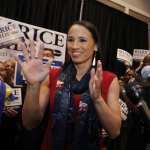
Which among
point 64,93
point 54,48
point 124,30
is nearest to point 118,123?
point 64,93

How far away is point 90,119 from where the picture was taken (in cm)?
129

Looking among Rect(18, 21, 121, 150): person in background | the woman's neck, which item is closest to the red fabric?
Rect(18, 21, 121, 150): person in background

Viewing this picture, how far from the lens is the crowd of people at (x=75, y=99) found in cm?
119

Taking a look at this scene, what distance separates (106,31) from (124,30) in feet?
1.27

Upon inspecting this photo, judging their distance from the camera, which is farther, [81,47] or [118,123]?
[81,47]

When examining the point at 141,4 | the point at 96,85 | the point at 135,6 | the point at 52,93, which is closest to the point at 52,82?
the point at 52,93

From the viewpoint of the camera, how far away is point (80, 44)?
1.37m

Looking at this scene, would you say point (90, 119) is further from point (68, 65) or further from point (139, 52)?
point (139, 52)

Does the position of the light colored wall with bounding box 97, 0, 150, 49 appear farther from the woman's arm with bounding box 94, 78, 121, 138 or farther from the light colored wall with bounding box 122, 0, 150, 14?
the woman's arm with bounding box 94, 78, 121, 138

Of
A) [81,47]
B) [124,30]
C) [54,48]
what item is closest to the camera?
[81,47]

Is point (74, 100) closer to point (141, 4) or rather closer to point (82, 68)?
point (82, 68)

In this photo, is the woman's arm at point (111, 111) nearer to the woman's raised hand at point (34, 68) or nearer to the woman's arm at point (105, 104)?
the woman's arm at point (105, 104)

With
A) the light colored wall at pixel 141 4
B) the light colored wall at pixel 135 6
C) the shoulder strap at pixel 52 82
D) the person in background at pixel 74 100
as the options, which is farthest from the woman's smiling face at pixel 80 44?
the light colored wall at pixel 141 4

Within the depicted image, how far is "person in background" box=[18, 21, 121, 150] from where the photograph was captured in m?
1.19
